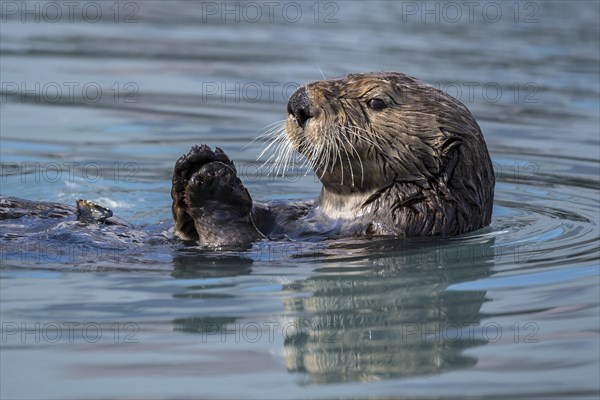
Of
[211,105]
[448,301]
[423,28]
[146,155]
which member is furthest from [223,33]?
[448,301]

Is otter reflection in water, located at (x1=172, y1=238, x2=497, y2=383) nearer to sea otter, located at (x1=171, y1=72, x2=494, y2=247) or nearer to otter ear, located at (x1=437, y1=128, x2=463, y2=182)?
sea otter, located at (x1=171, y1=72, x2=494, y2=247)

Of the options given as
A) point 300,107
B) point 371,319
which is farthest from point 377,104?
point 371,319

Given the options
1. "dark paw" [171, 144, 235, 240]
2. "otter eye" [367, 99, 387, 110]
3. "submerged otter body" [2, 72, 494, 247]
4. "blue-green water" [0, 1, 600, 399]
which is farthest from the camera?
"otter eye" [367, 99, 387, 110]

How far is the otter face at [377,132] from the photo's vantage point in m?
6.30

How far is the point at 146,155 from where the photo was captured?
31.2 feet

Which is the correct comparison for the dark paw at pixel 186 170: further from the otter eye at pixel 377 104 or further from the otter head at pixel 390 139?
the otter eye at pixel 377 104

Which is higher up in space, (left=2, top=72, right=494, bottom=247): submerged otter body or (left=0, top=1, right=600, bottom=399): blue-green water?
(left=2, top=72, right=494, bottom=247): submerged otter body

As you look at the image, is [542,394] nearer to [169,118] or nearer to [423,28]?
[169,118]

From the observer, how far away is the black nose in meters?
6.29

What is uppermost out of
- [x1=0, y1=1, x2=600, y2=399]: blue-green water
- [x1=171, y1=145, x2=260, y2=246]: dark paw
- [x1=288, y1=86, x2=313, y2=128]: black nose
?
[x1=288, y1=86, x2=313, y2=128]: black nose

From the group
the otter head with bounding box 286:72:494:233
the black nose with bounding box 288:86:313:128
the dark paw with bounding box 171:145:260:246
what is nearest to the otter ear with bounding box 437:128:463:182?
the otter head with bounding box 286:72:494:233

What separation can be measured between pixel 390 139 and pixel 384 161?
126 millimetres

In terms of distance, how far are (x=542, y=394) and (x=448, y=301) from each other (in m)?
1.16

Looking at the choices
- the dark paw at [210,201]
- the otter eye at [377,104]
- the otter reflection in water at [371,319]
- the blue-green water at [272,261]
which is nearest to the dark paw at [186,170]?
the dark paw at [210,201]
